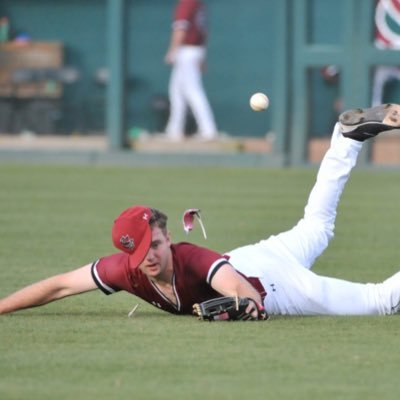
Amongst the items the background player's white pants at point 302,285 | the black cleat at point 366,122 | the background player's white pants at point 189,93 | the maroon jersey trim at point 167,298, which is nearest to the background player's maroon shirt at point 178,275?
the maroon jersey trim at point 167,298

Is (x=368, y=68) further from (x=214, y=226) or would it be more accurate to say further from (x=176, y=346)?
(x=176, y=346)

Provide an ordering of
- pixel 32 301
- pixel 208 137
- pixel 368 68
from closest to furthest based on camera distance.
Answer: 1. pixel 32 301
2. pixel 368 68
3. pixel 208 137

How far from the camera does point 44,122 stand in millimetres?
19203

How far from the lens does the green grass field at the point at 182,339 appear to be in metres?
A: 5.25

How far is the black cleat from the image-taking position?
7.48 m

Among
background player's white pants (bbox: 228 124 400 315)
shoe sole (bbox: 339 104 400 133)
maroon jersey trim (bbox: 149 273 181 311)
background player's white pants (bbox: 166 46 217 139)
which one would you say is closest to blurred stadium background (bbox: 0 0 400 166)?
background player's white pants (bbox: 166 46 217 139)

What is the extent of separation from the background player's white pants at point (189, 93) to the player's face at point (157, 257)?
11942 millimetres

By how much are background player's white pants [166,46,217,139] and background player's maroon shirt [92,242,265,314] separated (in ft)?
38.4

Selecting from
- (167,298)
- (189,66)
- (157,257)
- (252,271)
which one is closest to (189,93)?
(189,66)

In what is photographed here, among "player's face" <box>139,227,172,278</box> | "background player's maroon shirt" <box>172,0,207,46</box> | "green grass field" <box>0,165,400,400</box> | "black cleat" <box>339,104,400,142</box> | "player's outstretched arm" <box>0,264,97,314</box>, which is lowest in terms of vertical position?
"green grass field" <box>0,165,400,400</box>

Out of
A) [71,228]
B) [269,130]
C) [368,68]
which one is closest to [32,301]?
[71,228]

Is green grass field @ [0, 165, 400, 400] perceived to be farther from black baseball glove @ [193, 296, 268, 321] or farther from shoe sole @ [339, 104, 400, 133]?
shoe sole @ [339, 104, 400, 133]

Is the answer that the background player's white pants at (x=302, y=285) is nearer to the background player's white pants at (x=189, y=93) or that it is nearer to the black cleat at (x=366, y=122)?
the black cleat at (x=366, y=122)

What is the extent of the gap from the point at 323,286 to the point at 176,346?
3.79ft
